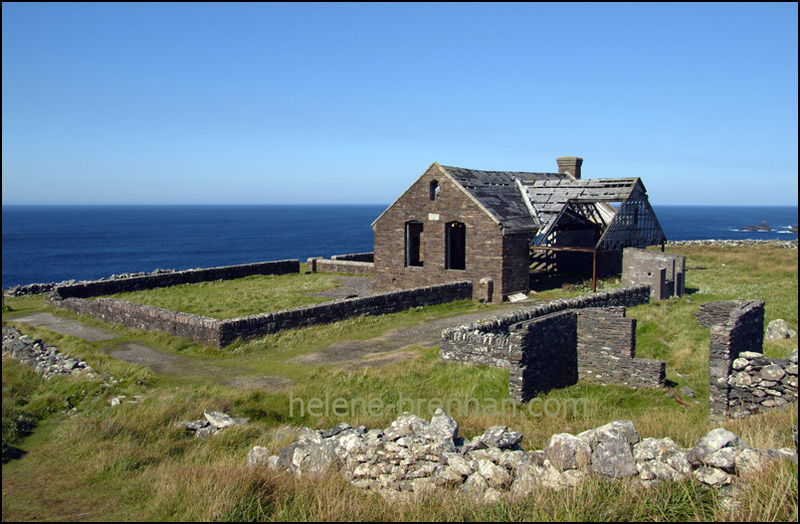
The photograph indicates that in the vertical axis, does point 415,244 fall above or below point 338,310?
above

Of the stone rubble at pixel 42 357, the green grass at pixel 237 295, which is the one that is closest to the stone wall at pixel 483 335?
the stone rubble at pixel 42 357

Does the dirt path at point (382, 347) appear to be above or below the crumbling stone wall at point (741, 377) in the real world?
below

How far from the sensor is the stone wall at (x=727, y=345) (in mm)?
9523

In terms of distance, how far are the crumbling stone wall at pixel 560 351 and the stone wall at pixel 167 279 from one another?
52.7 feet

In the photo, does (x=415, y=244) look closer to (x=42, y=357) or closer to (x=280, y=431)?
(x=42, y=357)

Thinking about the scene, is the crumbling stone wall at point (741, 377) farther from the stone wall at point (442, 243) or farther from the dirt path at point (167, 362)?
the stone wall at point (442, 243)

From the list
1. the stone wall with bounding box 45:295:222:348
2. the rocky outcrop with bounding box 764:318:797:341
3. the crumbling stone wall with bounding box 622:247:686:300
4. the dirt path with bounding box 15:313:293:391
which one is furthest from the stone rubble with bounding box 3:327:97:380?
the crumbling stone wall with bounding box 622:247:686:300

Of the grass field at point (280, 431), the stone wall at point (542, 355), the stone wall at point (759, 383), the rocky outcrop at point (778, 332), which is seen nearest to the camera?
the grass field at point (280, 431)

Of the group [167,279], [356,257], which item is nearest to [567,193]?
[356,257]

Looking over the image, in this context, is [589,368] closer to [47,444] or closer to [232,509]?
[232,509]

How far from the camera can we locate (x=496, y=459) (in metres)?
6.59

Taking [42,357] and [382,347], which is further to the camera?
[382,347]

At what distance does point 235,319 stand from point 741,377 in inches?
458

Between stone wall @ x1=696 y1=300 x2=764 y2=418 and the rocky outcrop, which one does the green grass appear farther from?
the rocky outcrop
